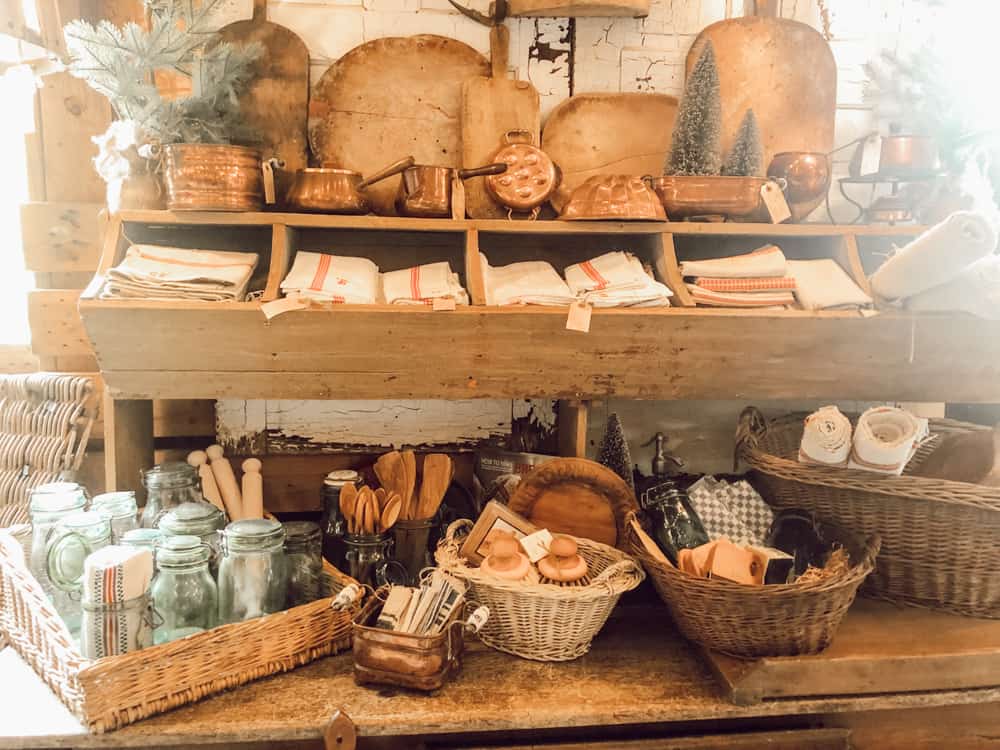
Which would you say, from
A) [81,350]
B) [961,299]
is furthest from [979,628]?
[81,350]

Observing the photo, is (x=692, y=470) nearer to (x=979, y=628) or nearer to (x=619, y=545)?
(x=619, y=545)

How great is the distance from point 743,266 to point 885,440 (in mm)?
A: 499

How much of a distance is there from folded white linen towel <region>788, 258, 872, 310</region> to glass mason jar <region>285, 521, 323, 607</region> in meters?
1.24

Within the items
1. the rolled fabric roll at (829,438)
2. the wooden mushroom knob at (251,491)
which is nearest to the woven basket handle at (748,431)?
the rolled fabric roll at (829,438)

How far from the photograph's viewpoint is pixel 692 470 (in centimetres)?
220

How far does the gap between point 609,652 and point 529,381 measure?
60 cm

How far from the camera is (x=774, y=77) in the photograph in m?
2.03

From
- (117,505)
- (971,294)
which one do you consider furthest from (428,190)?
(971,294)

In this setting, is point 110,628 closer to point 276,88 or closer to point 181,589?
point 181,589

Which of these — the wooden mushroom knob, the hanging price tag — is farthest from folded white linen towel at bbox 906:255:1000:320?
the wooden mushroom knob

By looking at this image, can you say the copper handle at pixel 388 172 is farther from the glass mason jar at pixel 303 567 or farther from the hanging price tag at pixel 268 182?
the glass mason jar at pixel 303 567

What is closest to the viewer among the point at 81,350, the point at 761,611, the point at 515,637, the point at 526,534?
the point at 761,611

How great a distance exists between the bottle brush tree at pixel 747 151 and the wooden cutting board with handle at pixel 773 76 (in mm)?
193

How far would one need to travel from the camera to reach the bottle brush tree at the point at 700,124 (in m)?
1.77
